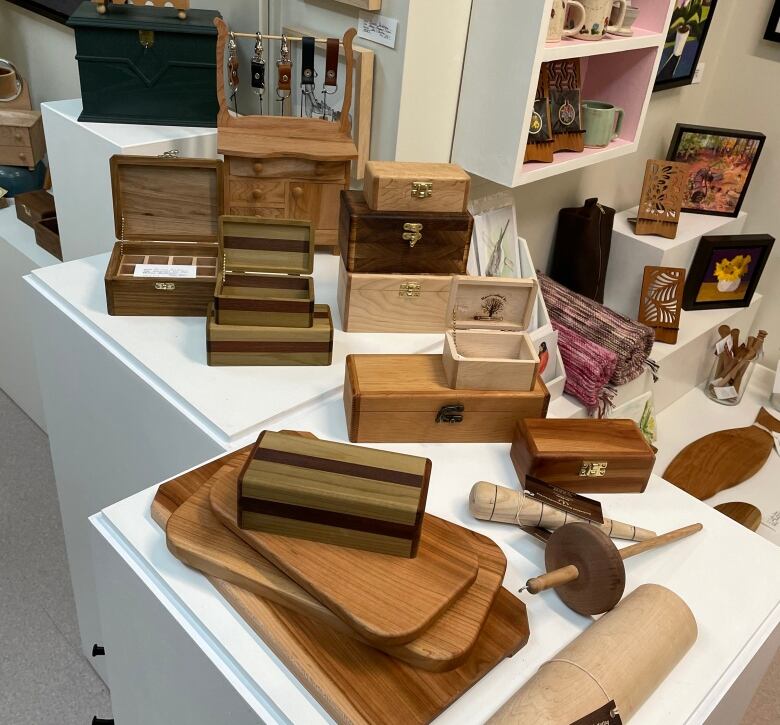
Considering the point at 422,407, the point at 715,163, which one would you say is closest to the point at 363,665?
the point at 422,407

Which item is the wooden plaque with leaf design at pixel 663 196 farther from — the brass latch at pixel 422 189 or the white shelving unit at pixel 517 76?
the brass latch at pixel 422 189

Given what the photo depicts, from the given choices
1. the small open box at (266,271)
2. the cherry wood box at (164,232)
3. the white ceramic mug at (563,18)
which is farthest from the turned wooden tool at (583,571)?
the white ceramic mug at (563,18)

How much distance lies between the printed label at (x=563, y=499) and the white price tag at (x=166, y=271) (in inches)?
29.1

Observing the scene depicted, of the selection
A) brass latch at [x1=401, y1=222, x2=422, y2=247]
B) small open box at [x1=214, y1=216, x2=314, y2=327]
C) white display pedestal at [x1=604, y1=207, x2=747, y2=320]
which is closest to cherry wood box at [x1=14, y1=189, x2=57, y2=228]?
small open box at [x1=214, y1=216, x2=314, y2=327]

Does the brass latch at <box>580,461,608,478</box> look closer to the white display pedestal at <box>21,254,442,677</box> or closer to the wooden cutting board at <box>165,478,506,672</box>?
the wooden cutting board at <box>165,478,506,672</box>

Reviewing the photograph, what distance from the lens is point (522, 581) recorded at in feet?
3.22

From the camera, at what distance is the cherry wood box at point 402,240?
1387mm

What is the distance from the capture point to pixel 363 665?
0.80 metres

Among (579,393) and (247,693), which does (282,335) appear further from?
(579,393)

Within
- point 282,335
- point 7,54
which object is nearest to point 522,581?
point 282,335

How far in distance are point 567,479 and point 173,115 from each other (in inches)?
52.5

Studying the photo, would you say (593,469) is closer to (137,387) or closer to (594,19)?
(137,387)

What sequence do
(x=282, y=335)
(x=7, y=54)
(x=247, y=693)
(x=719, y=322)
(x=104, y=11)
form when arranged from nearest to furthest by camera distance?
(x=247, y=693), (x=282, y=335), (x=104, y=11), (x=719, y=322), (x=7, y=54)

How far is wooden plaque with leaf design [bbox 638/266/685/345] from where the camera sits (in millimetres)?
2305
